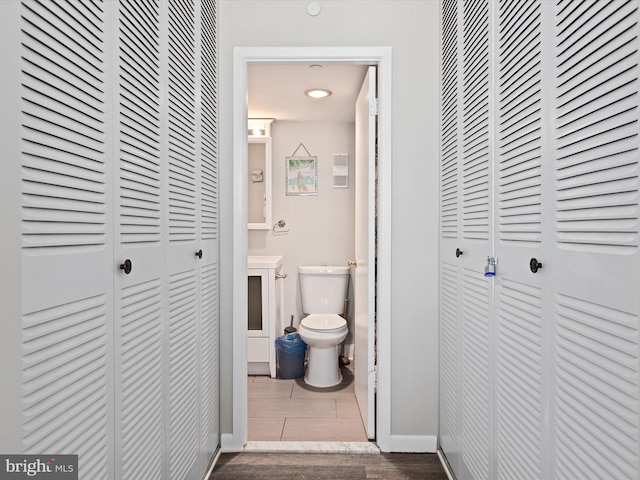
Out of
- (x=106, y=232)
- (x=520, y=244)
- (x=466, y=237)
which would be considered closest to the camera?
(x=106, y=232)

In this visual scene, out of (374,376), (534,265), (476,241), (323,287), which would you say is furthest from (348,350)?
(534,265)

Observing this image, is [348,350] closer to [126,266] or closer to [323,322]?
[323,322]

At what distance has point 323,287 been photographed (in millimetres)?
3891

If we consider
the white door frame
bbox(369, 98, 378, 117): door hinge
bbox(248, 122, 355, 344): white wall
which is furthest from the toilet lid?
bbox(369, 98, 378, 117): door hinge

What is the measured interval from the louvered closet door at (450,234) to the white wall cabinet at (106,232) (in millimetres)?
1150

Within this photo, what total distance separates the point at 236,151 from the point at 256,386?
1880mm

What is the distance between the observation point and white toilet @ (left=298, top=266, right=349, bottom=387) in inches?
129

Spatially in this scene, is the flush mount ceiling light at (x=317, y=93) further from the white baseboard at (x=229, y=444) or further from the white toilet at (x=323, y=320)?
the white baseboard at (x=229, y=444)

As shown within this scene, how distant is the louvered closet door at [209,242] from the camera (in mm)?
2020

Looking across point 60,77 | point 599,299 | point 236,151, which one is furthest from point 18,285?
point 236,151

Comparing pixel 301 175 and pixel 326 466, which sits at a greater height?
pixel 301 175

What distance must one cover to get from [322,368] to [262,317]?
0.64m

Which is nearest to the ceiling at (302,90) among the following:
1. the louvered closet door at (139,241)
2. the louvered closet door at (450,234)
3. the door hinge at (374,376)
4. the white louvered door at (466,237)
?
the louvered closet door at (450,234)

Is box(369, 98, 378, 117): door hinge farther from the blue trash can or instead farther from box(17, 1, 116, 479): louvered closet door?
the blue trash can
